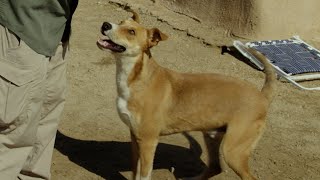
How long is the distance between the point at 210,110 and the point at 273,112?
81.3 inches

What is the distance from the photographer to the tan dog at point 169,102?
4.70 metres

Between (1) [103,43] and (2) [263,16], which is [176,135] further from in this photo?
(2) [263,16]

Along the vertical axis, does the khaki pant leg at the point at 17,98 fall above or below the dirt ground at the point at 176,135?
above

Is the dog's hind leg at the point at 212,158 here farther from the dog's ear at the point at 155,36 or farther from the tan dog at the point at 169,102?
the dog's ear at the point at 155,36

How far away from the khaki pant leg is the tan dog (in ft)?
2.50

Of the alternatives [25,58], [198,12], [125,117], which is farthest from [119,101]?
[198,12]

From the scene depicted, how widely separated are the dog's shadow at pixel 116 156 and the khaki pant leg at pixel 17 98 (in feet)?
4.44

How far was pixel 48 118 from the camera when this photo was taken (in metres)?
4.69

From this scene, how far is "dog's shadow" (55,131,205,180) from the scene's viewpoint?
5.51 metres

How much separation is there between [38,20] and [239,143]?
5.96 feet

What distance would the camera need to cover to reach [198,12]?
8891 mm

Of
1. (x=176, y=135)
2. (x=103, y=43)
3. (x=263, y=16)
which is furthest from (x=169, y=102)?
(x=263, y=16)

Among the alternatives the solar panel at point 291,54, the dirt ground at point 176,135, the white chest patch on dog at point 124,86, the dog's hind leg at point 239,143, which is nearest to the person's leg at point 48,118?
the white chest patch on dog at point 124,86

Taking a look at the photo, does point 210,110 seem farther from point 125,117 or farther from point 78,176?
point 78,176
